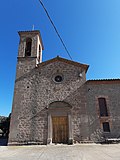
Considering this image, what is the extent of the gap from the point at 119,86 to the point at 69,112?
551 centimetres

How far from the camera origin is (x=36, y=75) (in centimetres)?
1409

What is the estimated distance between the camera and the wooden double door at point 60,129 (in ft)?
38.8

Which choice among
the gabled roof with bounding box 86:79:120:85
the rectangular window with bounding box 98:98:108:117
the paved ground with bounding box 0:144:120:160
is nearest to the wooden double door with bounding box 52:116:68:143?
the rectangular window with bounding box 98:98:108:117

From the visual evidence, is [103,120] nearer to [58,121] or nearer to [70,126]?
[70,126]

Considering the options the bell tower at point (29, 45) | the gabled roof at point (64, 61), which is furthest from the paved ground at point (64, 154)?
the bell tower at point (29, 45)

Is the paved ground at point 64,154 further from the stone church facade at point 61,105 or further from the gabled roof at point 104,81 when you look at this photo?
the gabled roof at point 104,81

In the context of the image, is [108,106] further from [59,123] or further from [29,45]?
[29,45]

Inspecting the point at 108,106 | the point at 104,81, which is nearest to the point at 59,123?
the point at 108,106

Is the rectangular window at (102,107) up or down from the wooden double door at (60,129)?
up

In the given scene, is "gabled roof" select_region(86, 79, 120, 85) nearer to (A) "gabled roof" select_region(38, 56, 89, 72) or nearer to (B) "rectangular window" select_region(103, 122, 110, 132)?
(A) "gabled roof" select_region(38, 56, 89, 72)

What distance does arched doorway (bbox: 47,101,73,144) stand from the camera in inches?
464

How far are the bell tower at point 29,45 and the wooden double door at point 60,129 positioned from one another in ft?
20.8

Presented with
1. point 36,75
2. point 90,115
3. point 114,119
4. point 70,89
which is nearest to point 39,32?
point 36,75

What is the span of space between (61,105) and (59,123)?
159 cm
